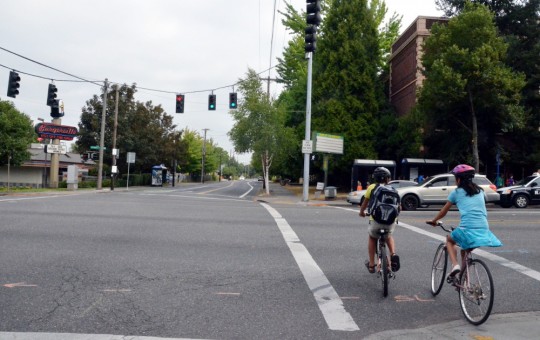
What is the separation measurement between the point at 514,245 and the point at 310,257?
5.07 meters

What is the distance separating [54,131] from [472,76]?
3427 centimetres

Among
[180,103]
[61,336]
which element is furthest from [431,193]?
[61,336]

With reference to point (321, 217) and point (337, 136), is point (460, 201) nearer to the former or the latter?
point (321, 217)

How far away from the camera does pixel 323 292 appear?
21.2ft

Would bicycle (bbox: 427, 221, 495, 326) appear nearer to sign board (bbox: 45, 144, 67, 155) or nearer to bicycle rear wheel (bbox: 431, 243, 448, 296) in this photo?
bicycle rear wheel (bbox: 431, 243, 448, 296)

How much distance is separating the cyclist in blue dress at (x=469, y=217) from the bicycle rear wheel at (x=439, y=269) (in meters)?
0.42

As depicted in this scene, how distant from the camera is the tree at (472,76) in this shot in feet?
83.0

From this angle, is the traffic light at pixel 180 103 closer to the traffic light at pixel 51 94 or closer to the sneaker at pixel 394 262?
the traffic light at pixel 51 94

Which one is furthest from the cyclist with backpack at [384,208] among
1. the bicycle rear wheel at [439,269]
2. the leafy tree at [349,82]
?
the leafy tree at [349,82]

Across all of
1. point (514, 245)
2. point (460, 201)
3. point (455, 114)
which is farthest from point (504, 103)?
point (460, 201)

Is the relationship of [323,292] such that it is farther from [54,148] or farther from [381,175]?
[54,148]

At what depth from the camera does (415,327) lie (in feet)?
16.9

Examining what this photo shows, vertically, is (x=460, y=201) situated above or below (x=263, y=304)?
above

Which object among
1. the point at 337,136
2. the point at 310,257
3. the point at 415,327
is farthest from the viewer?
the point at 337,136
